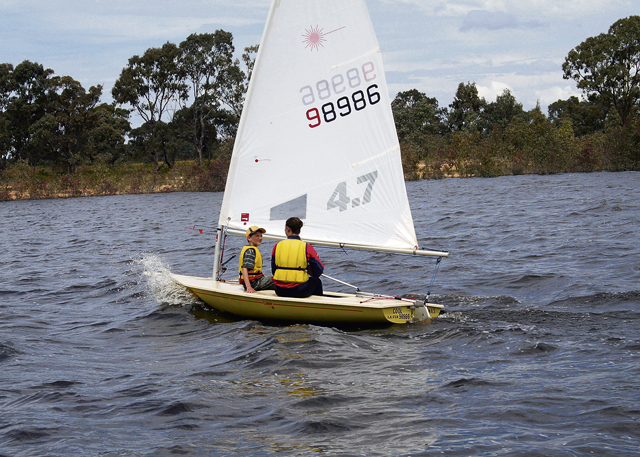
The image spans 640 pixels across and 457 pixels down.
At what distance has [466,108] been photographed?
5800 cm

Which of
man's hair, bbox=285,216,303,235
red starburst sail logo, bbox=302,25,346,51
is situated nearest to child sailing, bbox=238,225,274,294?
man's hair, bbox=285,216,303,235

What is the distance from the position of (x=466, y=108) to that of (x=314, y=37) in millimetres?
52876

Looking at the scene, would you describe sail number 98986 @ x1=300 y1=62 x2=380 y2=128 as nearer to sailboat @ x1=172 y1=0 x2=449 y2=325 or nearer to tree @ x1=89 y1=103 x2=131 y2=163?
sailboat @ x1=172 y1=0 x2=449 y2=325

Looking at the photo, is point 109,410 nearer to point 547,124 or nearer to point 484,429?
point 484,429

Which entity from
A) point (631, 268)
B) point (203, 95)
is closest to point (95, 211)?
point (203, 95)

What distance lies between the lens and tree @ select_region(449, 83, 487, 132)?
5603 cm

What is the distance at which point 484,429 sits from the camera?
453cm

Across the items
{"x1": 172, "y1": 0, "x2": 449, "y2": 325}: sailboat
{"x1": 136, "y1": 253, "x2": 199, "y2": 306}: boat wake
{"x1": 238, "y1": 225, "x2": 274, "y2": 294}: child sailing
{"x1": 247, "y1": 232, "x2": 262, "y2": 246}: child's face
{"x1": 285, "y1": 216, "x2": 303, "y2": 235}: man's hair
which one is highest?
{"x1": 172, "y1": 0, "x2": 449, "y2": 325}: sailboat

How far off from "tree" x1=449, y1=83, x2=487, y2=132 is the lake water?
147ft

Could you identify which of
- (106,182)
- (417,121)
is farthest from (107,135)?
(417,121)

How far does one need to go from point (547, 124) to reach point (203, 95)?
25525 millimetres

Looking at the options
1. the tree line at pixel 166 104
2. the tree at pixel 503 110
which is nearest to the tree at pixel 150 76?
the tree line at pixel 166 104

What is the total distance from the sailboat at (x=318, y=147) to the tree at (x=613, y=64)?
43.6 metres

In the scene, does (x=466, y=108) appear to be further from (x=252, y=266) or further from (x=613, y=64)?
(x=252, y=266)
